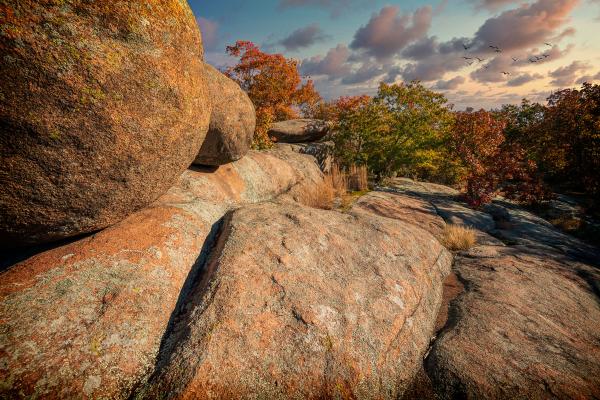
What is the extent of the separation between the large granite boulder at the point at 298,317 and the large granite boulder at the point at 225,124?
134 centimetres

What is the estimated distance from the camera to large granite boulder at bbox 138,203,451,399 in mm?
1810

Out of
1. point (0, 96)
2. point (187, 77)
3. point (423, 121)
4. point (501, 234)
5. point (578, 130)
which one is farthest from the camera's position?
point (578, 130)

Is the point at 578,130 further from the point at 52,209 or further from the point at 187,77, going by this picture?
the point at 52,209

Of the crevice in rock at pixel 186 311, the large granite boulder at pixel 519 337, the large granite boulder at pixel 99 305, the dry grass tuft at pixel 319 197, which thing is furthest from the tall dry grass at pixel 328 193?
the large granite boulder at pixel 99 305

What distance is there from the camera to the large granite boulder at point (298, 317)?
1810 mm

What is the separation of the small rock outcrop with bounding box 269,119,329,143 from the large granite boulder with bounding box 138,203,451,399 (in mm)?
10626

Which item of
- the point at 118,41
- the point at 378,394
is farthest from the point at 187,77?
the point at 378,394

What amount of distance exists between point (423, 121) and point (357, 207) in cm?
576

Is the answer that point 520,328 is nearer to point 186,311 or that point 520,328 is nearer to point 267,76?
point 186,311

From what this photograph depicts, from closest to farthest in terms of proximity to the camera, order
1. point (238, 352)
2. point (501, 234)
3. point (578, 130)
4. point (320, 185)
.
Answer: point (238, 352) < point (501, 234) < point (320, 185) < point (578, 130)

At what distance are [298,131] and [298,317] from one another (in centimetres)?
1216

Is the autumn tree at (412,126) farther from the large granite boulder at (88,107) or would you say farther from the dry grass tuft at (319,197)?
the large granite boulder at (88,107)

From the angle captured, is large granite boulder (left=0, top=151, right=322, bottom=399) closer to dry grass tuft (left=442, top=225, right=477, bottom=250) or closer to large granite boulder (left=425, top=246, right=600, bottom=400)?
large granite boulder (left=425, top=246, right=600, bottom=400)

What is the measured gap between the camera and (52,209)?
6.66ft
